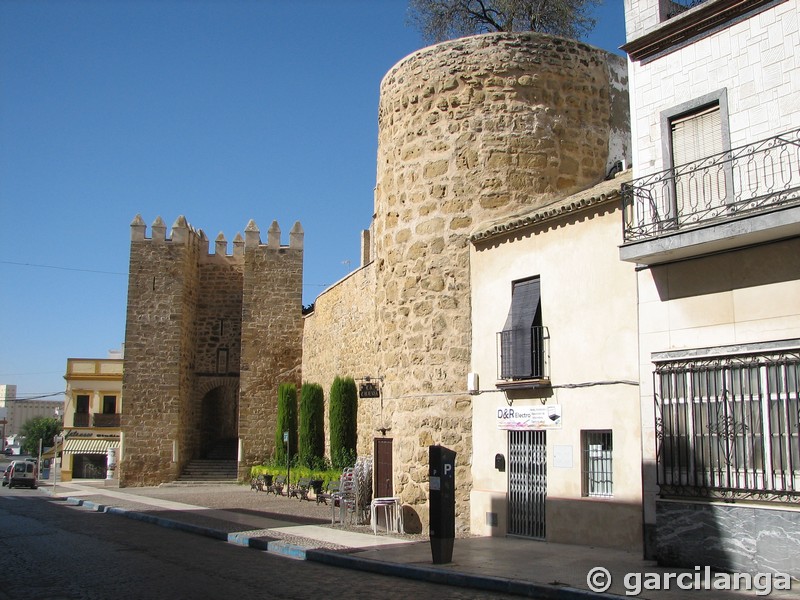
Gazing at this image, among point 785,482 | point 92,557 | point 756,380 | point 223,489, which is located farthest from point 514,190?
point 223,489

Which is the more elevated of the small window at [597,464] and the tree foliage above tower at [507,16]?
the tree foliage above tower at [507,16]

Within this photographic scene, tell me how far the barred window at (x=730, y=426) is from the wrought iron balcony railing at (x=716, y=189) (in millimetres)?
1682

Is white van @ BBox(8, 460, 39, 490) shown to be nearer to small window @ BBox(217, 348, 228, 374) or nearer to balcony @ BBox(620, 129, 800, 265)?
small window @ BBox(217, 348, 228, 374)

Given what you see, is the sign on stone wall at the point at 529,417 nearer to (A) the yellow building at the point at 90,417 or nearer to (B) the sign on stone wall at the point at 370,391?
(B) the sign on stone wall at the point at 370,391

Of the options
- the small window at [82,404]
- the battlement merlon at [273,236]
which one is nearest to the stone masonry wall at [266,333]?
the battlement merlon at [273,236]

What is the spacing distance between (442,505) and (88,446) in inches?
1374

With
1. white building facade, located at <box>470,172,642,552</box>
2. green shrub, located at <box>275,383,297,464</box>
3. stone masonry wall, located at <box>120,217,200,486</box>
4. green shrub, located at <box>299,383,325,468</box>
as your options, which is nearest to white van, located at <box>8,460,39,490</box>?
stone masonry wall, located at <box>120,217,200,486</box>

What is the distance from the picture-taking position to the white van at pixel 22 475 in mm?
36312

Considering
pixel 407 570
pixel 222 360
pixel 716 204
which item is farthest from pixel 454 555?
pixel 222 360

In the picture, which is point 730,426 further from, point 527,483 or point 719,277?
point 527,483

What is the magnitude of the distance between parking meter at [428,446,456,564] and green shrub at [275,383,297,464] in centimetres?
1873

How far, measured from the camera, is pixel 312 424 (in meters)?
27.4

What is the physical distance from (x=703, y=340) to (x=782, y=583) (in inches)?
110

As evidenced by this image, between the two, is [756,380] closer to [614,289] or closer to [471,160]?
[614,289]
